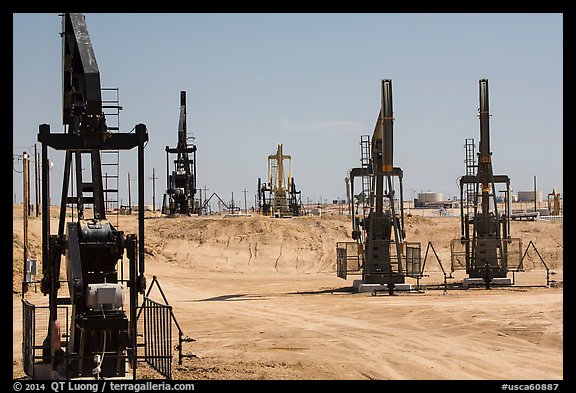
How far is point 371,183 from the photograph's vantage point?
29.5 metres

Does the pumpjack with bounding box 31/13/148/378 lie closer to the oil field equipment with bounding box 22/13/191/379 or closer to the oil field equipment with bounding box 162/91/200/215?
the oil field equipment with bounding box 22/13/191/379

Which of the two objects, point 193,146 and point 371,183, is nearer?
point 371,183

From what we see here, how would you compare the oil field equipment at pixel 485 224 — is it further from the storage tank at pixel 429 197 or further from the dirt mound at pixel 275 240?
the storage tank at pixel 429 197

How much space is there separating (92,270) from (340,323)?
9542mm

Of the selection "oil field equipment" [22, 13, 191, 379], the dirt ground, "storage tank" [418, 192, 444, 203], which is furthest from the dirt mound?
"storage tank" [418, 192, 444, 203]

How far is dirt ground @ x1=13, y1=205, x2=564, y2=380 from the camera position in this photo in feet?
51.0

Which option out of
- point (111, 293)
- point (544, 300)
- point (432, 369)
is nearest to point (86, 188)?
point (111, 293)

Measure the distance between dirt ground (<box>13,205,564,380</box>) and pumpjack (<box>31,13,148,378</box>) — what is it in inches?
77.4

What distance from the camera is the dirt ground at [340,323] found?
1553 cm

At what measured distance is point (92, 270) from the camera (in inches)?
514

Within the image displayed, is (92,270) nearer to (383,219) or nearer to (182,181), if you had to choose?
(383,219)

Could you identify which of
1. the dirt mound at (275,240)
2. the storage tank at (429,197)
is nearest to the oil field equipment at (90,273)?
the dirt mound at (275,240)
